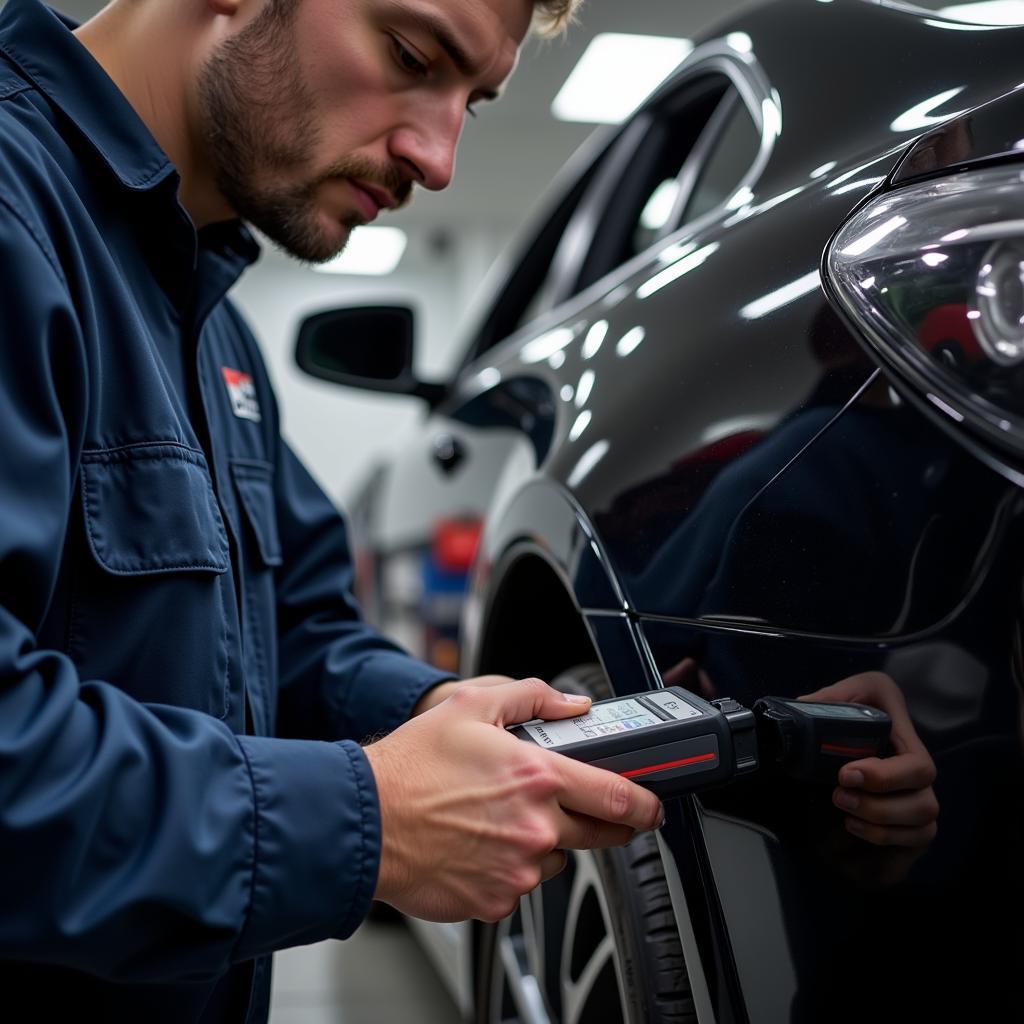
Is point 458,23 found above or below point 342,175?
above

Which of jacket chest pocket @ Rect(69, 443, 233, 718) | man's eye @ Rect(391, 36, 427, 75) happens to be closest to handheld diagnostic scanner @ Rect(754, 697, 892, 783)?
jacket chest pocket @ Rect(69, 443, 233, 718)

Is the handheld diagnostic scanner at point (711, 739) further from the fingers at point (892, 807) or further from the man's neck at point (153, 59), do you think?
the man's neck at point (153, 59)

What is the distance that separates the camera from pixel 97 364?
2.35 feet

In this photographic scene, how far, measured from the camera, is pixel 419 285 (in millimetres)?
9141

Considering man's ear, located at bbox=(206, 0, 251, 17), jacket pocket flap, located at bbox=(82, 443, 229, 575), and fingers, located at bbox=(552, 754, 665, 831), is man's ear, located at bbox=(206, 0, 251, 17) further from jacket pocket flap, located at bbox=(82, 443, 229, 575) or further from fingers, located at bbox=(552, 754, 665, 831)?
fingers, located at bbox=(552, 754, 665, 831)

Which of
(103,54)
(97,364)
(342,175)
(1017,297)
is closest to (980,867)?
(1017,297)

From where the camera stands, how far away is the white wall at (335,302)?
28.0 ft

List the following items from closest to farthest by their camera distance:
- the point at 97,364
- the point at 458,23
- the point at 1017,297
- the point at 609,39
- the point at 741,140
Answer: the point at 1017,297 → the point at 97,364 → the point at 458,23 → the point at 741,140 → the point at 609,39

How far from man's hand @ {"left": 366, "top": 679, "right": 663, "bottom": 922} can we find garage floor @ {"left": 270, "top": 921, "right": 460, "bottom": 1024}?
1.39 metres

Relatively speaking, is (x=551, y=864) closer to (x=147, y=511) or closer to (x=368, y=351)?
(x=147, y=511)

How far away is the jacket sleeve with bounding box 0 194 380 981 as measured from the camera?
1.77 ft

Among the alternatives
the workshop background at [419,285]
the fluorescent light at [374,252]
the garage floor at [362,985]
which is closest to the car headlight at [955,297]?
the garage floor at [362,985]

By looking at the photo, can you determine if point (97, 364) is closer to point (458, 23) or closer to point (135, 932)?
point (135, 932)

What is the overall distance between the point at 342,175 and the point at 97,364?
0.39m
